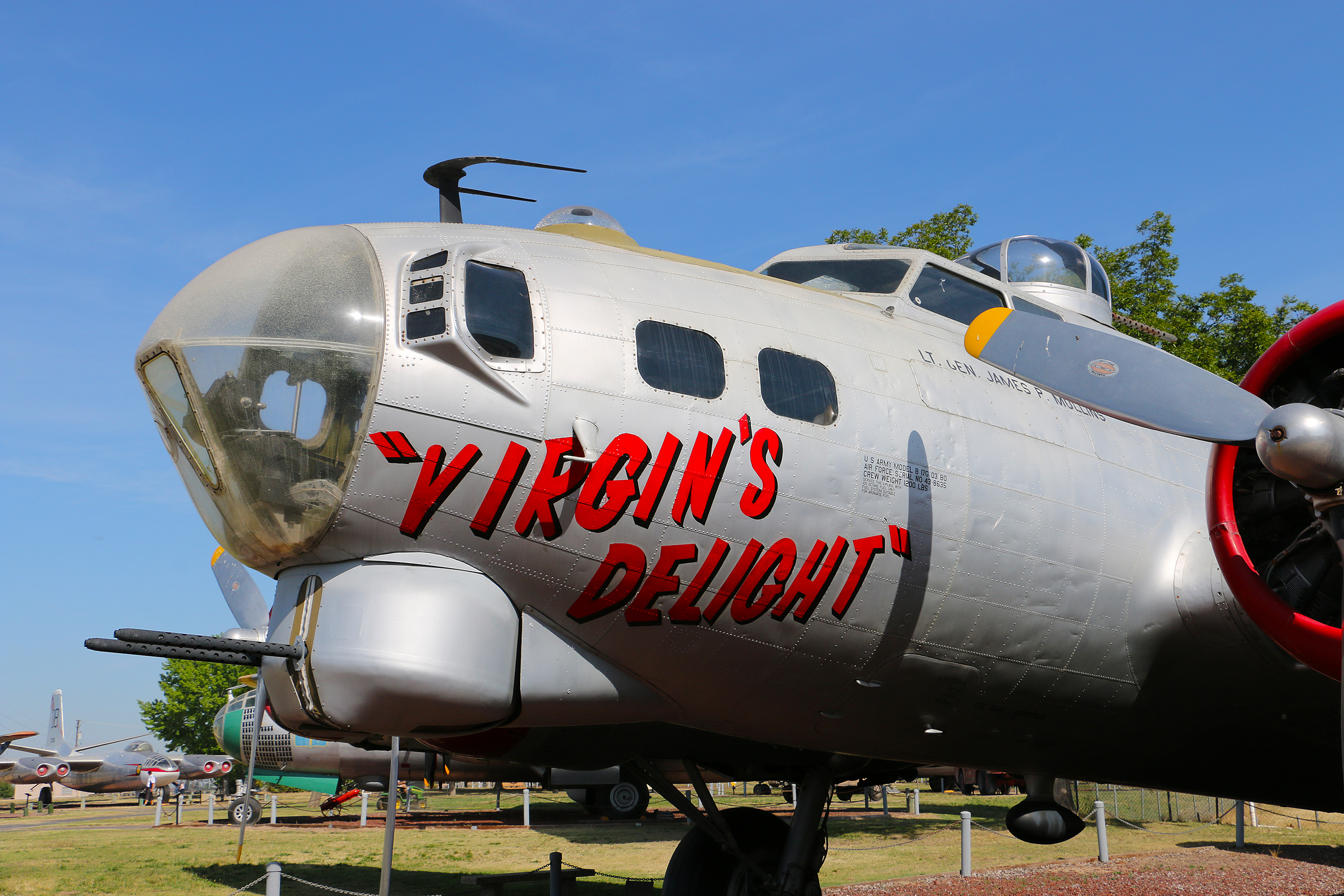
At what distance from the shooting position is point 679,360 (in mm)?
5625

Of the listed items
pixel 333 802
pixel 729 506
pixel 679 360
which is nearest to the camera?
pixel 729 506

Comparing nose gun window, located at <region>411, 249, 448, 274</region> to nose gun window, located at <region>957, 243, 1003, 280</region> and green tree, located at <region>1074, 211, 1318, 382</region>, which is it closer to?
nose gun window, located at <region>957, 243, 1003, 280</region>

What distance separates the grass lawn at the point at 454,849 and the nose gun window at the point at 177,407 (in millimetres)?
10523

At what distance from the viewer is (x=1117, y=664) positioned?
692cm

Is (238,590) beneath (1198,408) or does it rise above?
beneath

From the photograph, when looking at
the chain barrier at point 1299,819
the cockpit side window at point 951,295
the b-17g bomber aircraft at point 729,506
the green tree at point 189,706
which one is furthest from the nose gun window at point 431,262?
the green tree at point 189,706

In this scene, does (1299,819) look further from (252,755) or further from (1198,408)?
(1198,408)

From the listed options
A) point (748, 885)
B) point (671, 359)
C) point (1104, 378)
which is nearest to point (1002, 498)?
point (1104, 378)

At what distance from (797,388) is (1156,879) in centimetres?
1252

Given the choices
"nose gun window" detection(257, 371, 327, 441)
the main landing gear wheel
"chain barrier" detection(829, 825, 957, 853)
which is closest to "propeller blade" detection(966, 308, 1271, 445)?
"nose gun window" detection(257, 371, 327, 441)

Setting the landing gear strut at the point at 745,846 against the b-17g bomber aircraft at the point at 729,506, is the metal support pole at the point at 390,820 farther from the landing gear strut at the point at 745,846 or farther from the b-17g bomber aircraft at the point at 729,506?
the landing gear strut at the point at 745,846

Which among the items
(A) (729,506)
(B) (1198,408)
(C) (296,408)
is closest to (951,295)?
(B) (1198,408)

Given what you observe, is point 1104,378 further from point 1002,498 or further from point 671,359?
point 671,359

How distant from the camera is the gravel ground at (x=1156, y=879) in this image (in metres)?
13.5
